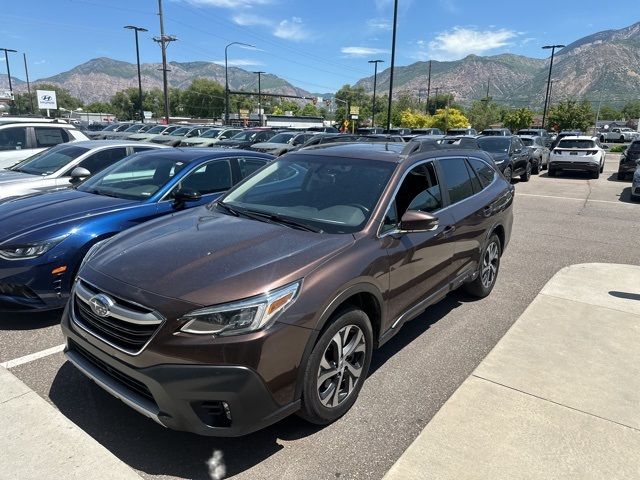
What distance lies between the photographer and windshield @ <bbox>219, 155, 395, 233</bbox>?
10.9ft

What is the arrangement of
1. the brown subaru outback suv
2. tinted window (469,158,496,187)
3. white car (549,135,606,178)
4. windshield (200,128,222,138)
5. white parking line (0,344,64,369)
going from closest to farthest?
the brown subaru outback suv
white parking line (0,344,64,369)
tinted window (469,158,496,187)
white car (549,135,606,178)
windshield (200,128,222,138)

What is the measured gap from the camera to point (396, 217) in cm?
Answer: 343

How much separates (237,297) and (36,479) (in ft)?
4.73

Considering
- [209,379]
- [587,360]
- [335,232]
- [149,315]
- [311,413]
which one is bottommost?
[587,360]

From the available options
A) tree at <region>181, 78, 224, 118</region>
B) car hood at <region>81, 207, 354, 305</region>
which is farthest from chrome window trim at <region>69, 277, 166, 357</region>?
tree at <region>181, 78, 224, 118</region>

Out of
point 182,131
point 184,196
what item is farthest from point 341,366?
point 182,131

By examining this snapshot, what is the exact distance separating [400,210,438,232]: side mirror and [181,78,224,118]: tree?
398 feet

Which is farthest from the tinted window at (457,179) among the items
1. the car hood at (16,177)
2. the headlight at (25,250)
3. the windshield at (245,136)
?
the windshield at (245,136)

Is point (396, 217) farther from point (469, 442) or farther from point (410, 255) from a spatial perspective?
point (469, 442)

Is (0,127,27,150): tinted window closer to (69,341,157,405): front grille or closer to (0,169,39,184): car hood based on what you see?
(0,169,39,184): car hood

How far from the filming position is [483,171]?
17.1 feet

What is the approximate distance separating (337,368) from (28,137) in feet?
33.6

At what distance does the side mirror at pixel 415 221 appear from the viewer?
3238 millimetres

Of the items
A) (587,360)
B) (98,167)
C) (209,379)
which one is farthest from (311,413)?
(98,167)
